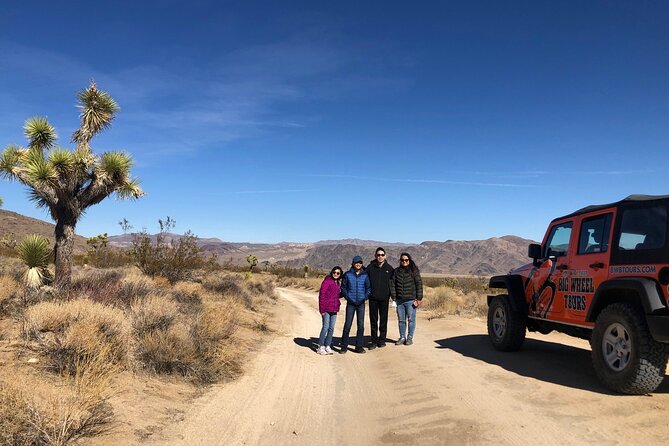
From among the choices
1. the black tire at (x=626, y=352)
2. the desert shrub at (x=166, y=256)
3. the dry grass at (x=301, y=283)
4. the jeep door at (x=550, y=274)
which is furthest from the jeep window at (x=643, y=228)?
the dry grass at (x=301, y=283)

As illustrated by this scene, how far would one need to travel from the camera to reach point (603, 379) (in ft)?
20.8

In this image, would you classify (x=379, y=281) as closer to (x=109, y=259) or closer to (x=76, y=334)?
(x=76, y=334)

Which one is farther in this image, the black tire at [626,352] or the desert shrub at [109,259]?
the desert shrub at [109,259]

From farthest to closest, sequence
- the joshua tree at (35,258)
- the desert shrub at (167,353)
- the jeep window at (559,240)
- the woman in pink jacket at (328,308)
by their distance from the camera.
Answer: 1. the joshua tree at (35,258)
2. the woman in pink jacket at (328,308)
3. the jeep window at (559,240)
4. the desert shrub at (167,353)

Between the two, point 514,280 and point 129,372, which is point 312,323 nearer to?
point 514,280

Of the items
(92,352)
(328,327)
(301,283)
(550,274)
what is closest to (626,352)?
(550,274)

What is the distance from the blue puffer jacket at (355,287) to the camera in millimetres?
10484

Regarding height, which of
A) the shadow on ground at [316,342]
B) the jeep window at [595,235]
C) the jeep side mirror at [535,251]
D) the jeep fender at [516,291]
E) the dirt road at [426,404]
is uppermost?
the jeep window at [595,235]

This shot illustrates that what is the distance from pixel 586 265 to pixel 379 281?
4712 millimetres

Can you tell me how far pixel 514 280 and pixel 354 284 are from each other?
3.37m

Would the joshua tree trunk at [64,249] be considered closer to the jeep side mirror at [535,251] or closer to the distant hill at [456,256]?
the jeep side mirror at [535,251]

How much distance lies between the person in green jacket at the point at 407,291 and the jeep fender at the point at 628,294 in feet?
14.6

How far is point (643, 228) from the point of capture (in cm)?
619

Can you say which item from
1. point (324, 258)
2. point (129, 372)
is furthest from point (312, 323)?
point (324, 258)
